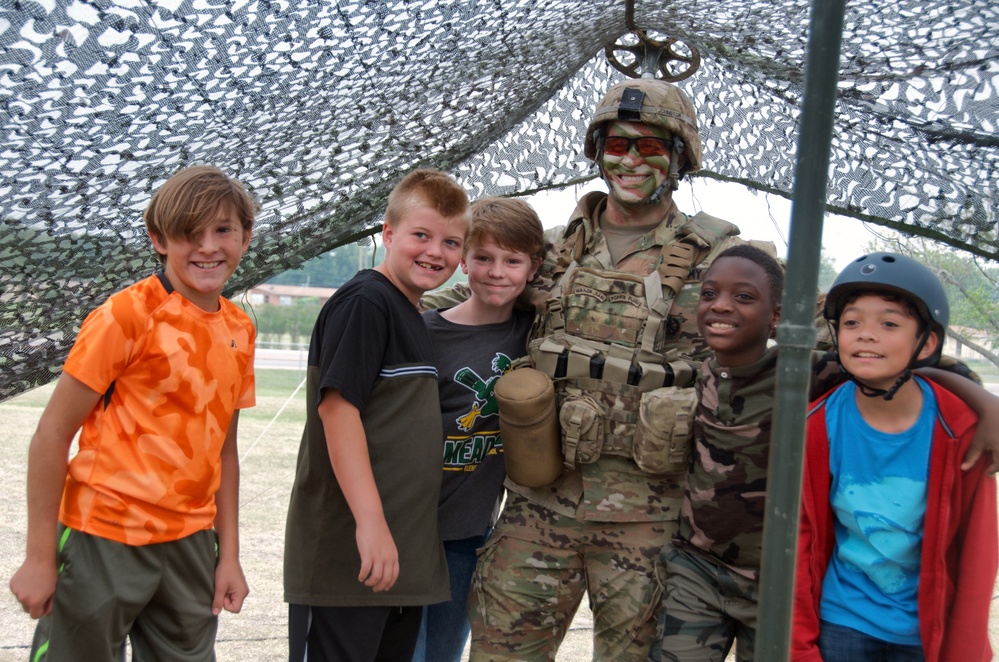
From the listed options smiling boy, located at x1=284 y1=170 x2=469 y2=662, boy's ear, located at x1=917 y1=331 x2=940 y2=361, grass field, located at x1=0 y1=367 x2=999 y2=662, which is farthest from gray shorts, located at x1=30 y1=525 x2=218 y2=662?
grass field, located at x1=0 y1=367 x2=999 y2=662

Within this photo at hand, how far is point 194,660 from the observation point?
8.26ft

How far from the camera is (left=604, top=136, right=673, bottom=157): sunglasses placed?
318 cm

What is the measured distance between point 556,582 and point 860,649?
963 mm

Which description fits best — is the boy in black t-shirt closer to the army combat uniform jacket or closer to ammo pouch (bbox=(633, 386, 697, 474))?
the army combat uniform jacket

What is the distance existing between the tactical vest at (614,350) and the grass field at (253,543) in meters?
2.52

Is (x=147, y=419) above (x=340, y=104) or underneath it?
underneath

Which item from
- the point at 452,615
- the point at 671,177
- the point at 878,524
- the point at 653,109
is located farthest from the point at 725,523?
the point at 653,109

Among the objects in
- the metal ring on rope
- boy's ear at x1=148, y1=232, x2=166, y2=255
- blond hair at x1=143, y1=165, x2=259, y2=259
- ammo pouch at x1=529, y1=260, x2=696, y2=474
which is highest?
the metal ring on rope

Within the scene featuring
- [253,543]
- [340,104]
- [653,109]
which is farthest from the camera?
[253,543]

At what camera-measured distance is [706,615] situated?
270cm

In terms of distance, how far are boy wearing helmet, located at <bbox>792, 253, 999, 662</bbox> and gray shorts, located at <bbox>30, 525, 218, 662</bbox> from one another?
1606mm

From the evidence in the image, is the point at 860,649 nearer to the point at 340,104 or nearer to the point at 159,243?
the point at 159,243

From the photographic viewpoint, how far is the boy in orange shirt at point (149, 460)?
2.32m

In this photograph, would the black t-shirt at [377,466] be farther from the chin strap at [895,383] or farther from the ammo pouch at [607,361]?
the chin strap at [895,383]
